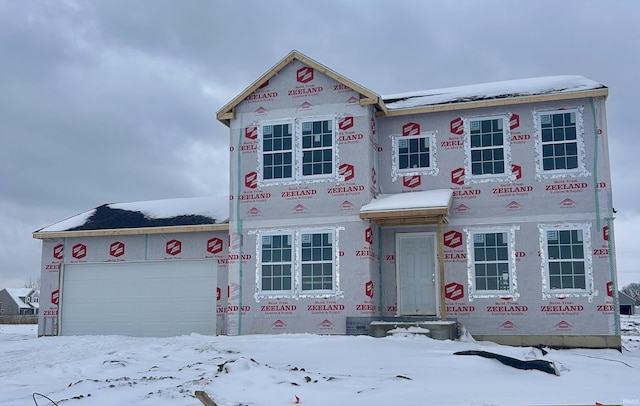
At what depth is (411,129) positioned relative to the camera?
678 inches

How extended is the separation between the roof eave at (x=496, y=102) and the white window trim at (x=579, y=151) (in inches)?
14.1

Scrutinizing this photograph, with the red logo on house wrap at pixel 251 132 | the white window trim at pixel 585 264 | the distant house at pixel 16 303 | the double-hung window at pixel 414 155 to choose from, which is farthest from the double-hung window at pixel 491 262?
the distant house at pixel 16 303

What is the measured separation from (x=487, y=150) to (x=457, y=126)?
990 mm

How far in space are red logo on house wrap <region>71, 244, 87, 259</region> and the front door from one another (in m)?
9.93

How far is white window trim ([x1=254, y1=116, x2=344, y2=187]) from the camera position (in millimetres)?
16875

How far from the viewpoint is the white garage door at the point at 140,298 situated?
18.9 meters

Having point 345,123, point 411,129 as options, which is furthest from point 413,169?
point 345,123

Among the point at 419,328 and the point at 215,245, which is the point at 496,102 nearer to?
the point at 419,328

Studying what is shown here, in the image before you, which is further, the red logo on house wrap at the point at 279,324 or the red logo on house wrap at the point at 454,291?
the red logo on house wrap at the point at 279,324

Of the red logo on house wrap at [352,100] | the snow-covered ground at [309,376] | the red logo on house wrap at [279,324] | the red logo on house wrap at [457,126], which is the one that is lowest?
the snow-covered ground at [309,376]

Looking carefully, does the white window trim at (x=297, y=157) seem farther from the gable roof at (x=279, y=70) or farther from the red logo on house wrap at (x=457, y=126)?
the red logo on house wrap at (x=457, y=126)

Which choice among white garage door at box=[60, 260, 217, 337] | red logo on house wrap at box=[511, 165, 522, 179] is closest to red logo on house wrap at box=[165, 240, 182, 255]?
white garage door at box=[60, 260, 217, 337]

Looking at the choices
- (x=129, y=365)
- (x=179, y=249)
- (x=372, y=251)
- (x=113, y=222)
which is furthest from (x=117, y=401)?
(x=113, y=222)

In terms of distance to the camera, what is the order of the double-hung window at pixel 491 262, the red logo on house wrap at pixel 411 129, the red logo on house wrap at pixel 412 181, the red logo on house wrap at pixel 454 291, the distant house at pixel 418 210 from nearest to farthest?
1. the distant house at pixel 418 210
2. the double-hung window at pixel 491 262
3. the red logo on house wrap at pixel 454 291
4. the red logo on house wrap at pixel 412 181
5. the red logo on house wrap at pixel 411 129
